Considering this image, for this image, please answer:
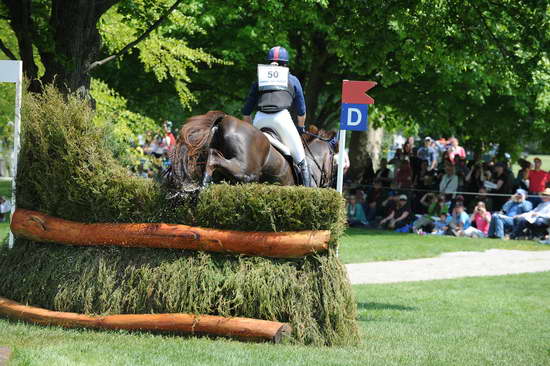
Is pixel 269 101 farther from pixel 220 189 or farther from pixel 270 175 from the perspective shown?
pixel 220 189

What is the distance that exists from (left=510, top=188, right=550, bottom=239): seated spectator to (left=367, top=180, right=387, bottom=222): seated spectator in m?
4.25

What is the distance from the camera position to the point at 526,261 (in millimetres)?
18578

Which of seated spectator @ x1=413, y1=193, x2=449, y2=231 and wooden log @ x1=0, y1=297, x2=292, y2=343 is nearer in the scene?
wooden log @ x1=0, y1=297, x2=292, y2=343

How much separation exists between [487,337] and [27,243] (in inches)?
207

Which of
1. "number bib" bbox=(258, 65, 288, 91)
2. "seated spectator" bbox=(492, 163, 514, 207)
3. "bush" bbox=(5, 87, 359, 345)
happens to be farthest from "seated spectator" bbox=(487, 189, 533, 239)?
"bush" bbox=(5, 87, 359, 345)

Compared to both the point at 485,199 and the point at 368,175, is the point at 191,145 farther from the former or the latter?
the point at 368,175

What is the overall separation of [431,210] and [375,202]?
2096mm

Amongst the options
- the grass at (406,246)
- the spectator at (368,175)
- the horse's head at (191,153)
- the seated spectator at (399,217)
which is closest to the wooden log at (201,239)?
the horse's head at (191,153)

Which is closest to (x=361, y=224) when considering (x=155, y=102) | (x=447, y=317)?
(x=155, y=102)

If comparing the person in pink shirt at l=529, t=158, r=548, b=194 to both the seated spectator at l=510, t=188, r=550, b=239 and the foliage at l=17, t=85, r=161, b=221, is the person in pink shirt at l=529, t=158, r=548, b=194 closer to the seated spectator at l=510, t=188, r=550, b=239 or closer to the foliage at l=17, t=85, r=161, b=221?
the seated spectator at l=510, t=188, r=550, b=239

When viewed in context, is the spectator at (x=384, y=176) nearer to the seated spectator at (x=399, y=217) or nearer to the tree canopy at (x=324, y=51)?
the seated spectator at (x=399, y=217)

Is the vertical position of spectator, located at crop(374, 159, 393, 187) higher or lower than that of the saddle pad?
lower

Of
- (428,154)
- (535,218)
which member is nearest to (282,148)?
(535,218)

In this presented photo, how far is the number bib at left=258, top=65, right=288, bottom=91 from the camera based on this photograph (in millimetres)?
10680
